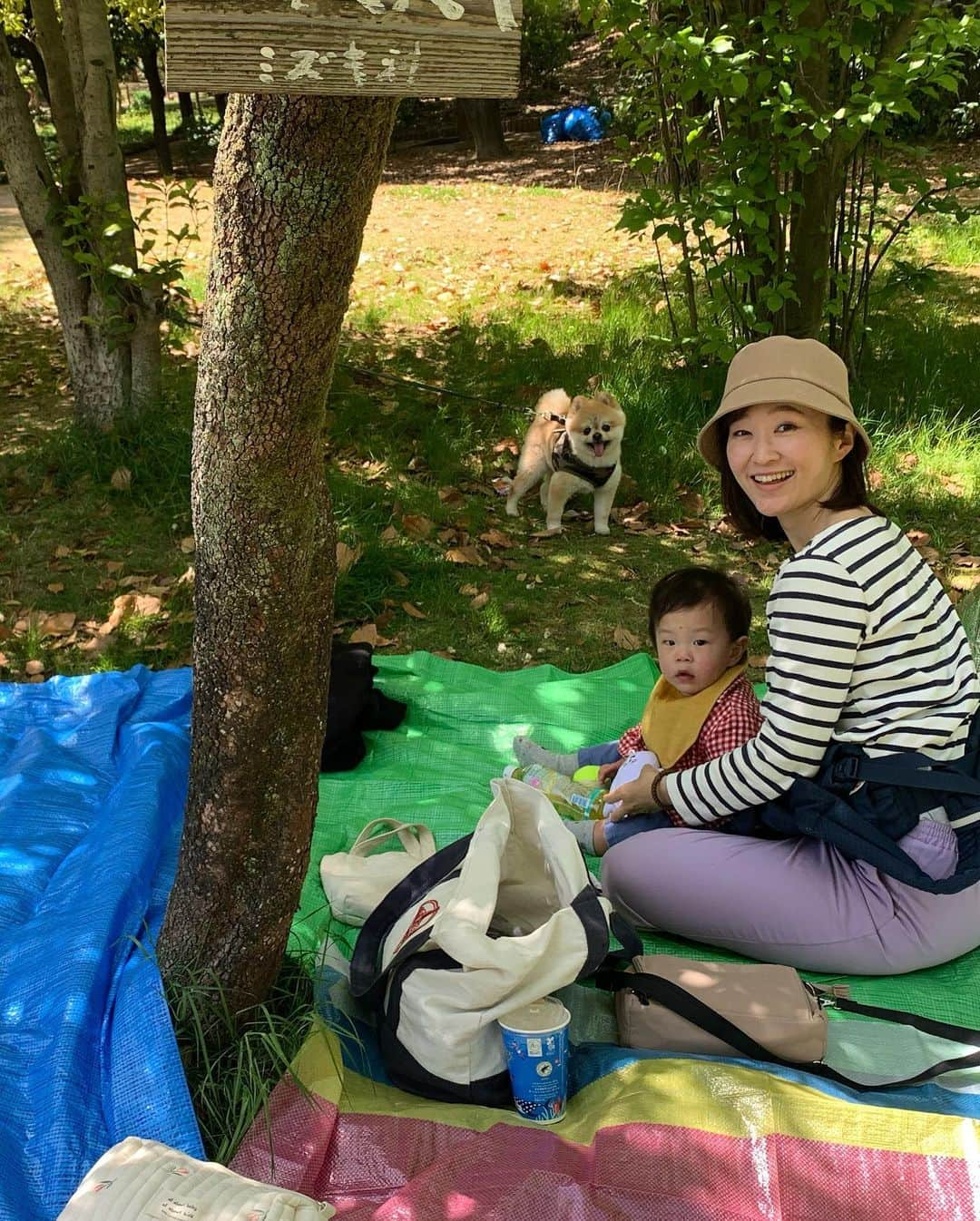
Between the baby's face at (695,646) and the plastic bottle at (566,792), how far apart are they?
1.45ft

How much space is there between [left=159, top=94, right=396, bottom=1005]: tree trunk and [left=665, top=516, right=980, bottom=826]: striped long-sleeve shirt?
1074 millimetres

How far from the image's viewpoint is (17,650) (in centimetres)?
465

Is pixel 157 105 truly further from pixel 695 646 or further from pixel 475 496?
pixel 695 646

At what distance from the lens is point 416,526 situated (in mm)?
5734

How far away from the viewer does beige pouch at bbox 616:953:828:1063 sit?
2.34m

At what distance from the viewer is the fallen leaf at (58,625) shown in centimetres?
479

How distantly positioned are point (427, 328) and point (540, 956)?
7100mm

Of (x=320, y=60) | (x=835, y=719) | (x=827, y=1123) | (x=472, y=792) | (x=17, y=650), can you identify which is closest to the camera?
(x=320, y=60)

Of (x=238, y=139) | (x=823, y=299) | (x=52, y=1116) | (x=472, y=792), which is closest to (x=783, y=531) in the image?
(x=472, y=792)

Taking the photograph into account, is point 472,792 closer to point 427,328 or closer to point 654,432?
point 654,432

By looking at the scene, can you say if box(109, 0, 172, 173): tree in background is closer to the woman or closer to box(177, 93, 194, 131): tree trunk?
box(177, 93, 194, 131): tree trunk

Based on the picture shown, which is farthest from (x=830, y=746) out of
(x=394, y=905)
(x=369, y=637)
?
(x=369, y=637)

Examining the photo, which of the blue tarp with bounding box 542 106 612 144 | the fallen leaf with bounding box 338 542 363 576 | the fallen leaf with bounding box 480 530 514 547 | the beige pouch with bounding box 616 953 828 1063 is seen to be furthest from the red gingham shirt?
the blue tarp with bounding box 542 106 612 144

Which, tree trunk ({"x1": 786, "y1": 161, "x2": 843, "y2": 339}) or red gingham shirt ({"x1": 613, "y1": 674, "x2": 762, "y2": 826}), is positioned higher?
tree trunk ({"x1": 786, "y1": 161, "x2": 843, "y2": 339})
